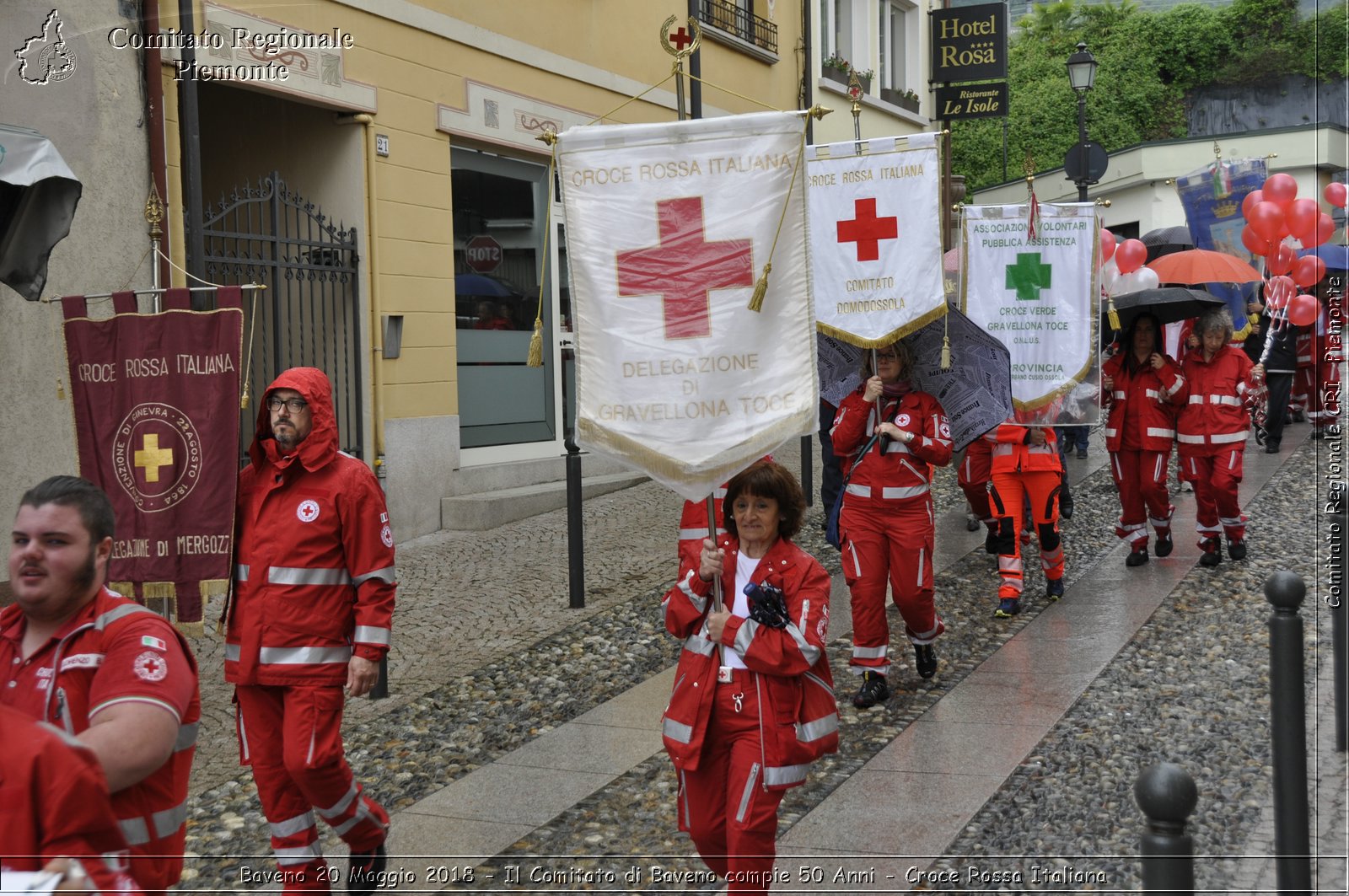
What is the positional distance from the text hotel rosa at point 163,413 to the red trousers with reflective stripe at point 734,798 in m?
2.56

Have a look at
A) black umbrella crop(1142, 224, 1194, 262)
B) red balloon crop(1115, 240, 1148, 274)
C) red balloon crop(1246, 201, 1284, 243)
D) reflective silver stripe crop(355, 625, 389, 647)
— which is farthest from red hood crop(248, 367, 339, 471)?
black umbrella crop(1142, 224, 1194, 262)

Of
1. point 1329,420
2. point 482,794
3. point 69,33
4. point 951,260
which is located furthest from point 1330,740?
point 1329,420

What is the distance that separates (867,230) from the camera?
7.35 metres

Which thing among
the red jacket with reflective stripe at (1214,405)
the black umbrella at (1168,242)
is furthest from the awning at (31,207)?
the black umbrella at (1168,242)

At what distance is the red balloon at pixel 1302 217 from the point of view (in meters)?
12.5

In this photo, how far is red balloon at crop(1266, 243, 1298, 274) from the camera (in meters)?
13.1

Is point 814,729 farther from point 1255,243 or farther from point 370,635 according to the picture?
point 1255,243

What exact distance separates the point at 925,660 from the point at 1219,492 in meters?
3.86

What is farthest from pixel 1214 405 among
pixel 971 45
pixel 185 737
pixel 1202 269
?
pixel 971 45

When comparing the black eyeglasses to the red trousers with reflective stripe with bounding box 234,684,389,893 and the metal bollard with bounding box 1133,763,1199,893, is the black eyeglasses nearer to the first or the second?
the red trousers with reflective stripe with bounding box 234,684,389,893

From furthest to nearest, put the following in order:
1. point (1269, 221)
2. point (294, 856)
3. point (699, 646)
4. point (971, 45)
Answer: point (971, 45) → point (1269, 221) → point (294, 856) → point (699, 646)

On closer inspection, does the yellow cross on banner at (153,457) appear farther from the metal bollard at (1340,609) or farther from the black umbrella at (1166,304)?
the black umbrella at (1166,304)

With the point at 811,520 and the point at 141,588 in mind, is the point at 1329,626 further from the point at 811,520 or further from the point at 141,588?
the point at 141,588

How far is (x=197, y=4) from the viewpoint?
31.8ft
